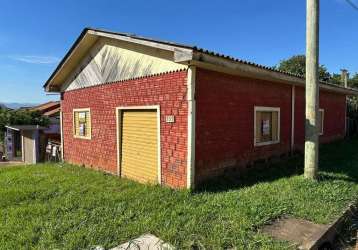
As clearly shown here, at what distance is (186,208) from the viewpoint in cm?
548

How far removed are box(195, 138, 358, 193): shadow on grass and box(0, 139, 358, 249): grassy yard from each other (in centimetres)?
3

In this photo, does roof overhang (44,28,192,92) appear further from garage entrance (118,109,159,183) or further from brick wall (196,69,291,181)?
garage entrance (118,109,159,183)

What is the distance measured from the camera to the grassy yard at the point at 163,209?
4395 mm

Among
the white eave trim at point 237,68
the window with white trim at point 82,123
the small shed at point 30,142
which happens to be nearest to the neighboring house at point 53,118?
the small shed at point 30,142

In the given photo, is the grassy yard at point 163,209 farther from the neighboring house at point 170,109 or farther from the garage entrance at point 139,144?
the neighboring house at point 170,109

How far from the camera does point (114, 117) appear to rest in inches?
360

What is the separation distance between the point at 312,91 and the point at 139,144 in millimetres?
4639

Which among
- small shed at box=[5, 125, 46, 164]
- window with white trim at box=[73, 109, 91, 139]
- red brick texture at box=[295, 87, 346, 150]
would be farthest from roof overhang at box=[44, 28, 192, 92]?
red brick texture at box=[295, 87, 346, 150]

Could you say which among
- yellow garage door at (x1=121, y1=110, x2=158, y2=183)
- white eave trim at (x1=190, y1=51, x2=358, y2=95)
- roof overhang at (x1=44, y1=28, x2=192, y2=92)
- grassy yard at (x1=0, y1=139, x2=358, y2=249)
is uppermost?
roof overhang at (x1=44, y1=28, x2=192, y2=92)

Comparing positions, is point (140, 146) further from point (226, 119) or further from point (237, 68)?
point (237, 68)

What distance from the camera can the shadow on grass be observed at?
→ 7.11 meters

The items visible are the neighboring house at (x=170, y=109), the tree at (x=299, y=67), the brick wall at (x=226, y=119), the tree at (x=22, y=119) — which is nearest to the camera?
the neighboring house at (x=170, y=109)

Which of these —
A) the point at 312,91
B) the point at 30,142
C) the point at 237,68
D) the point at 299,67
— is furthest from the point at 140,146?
the point at 299,67

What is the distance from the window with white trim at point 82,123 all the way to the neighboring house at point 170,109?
0.04 meters
